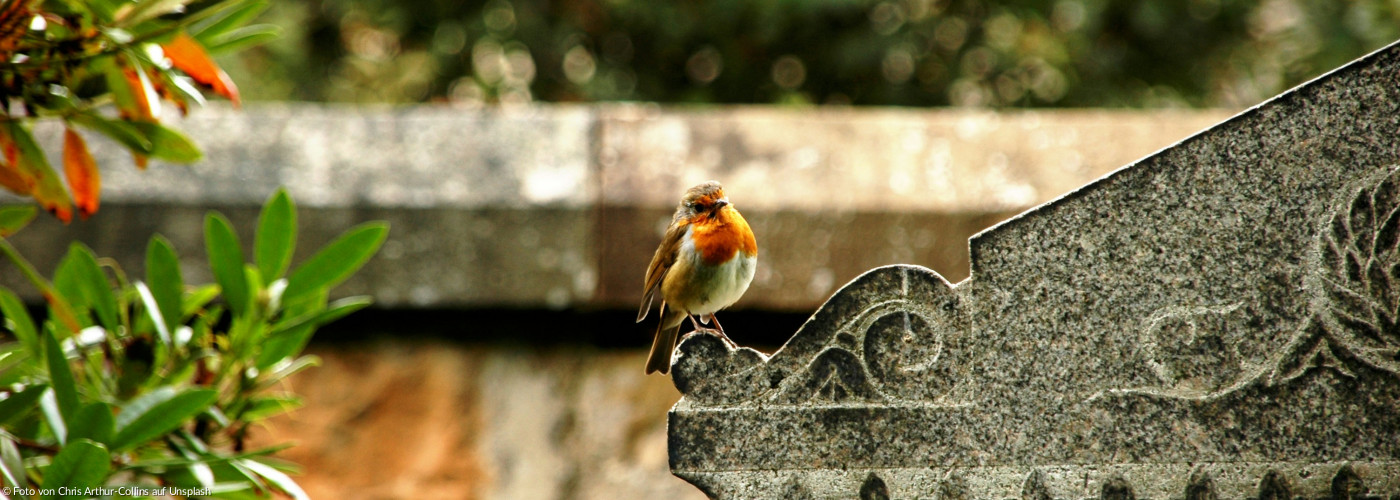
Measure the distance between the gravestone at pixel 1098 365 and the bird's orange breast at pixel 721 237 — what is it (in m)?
0.43

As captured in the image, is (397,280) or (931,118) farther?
(931,118)

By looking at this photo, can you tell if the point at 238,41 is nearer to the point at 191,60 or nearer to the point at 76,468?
the point at 191,60

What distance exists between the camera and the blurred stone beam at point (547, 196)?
2385 millimetres

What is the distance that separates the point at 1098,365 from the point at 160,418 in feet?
4.45

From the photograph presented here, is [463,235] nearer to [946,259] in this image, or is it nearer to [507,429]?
[507,429]

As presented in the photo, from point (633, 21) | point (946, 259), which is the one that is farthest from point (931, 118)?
point (633, 21)

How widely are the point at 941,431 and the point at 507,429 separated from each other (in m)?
1.36

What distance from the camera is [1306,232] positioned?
144 centimetres

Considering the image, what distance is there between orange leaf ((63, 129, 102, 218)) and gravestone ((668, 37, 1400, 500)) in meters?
0.97

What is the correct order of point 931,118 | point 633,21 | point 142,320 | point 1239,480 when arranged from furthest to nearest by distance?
point 633,21, point 931,118, point 142,320, point 1239,480

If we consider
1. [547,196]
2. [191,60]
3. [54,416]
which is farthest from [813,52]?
[54,416]

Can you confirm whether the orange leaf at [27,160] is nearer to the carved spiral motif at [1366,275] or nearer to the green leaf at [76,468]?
the green leaf at [76,468]

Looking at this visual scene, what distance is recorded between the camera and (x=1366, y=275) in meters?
1.43

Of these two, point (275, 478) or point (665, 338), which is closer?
point (275, 478)
